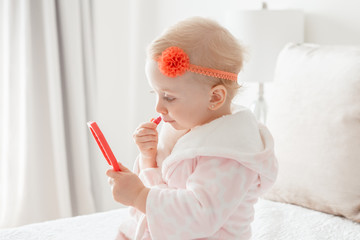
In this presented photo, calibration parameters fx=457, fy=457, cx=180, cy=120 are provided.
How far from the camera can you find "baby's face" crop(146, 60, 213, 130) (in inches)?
38.5

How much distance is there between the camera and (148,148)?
1124 mm

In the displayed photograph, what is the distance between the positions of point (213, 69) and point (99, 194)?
197 cm

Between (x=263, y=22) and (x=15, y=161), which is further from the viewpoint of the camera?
(x=15, y=161)

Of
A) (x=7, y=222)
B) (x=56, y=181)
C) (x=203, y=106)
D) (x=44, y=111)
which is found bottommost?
(x=7, y=222)

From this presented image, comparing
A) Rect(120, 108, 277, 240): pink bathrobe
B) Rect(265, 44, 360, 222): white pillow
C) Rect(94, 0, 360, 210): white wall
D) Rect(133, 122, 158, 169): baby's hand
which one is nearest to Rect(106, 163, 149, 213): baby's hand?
Rect(120, 108, 277, 240): pink bathrobe

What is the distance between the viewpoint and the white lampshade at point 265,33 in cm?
204

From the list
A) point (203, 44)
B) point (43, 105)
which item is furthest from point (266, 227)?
point (43, 105)

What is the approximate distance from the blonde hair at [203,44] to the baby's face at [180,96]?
0.08 ft

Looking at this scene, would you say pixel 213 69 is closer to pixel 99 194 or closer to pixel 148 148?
pixel 148 148

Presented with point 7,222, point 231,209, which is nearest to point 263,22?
point 231,209

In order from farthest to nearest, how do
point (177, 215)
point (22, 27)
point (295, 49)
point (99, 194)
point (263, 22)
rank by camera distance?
point (99, 194), point (22, 27), point (263, 22), point (295, 49), point (177, 215)

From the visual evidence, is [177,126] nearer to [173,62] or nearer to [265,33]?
[173,62]

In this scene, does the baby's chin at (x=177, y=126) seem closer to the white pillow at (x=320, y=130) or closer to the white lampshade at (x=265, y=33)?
the white pillow at (x=320, y=130)

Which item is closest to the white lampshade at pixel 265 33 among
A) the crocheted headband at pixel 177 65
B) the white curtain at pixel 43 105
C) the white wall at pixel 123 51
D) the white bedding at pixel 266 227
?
the white wall at pixel 123 51
